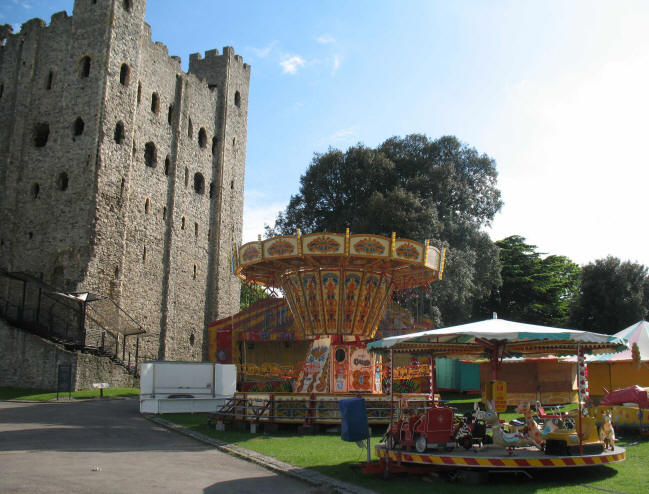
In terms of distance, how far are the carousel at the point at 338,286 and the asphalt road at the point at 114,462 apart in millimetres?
3409

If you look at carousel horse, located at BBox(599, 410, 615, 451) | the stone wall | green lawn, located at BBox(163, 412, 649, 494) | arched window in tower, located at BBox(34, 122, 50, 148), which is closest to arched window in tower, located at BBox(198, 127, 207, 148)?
arched window in tower, located at BBox(34, 122, 50, 148)

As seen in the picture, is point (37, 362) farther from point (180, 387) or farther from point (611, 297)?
point (611, 297)

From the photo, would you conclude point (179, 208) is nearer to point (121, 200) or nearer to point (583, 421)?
point (121, 200)

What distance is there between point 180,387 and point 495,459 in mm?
12887

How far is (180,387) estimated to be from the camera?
18.6 meters

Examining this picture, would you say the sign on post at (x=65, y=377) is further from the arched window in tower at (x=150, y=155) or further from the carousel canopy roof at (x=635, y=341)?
the carousel canopy roof at (x=635, y=341)

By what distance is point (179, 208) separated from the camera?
34562 mm

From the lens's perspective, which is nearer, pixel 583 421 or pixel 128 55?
pixel 583 421

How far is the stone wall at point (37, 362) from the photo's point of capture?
23203 millimetres

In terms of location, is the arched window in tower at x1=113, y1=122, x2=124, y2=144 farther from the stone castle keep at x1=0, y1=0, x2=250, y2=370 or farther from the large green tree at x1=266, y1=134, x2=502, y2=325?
the large green tree at x1=266, y1=134, x2=502, y2=325

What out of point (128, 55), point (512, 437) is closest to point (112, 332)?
point (128, 55)

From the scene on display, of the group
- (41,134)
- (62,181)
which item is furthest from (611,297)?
(41,134)

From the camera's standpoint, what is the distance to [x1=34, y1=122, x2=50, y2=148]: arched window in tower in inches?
1187

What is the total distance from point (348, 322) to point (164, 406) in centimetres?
649
